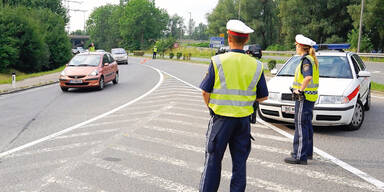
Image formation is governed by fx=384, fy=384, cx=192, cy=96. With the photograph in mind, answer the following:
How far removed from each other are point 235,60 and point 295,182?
2.09 metres

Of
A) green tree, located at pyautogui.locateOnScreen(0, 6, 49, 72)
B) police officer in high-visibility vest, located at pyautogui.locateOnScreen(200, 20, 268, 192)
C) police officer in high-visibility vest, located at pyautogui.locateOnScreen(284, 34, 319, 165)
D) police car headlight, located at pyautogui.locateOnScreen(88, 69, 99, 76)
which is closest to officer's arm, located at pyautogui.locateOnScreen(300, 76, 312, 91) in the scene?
police officer in high-visibility vest, located at pyautogui.locateOnScreen(284, 34, 319, 165)

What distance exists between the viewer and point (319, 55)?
8.91 metres

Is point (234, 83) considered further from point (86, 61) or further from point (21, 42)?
point (21, 42)

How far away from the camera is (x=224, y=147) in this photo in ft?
11.6

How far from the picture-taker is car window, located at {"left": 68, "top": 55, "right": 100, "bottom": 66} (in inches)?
640

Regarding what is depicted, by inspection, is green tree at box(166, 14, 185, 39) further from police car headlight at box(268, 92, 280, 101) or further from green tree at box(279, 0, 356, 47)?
police car headlight at box(268, 92, 280, 101)

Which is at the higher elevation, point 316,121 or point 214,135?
point 214,135

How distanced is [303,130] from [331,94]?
2.19 metres

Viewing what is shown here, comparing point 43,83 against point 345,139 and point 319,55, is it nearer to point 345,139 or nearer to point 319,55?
point 319,55

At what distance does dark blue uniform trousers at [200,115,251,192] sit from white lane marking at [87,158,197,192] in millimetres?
896

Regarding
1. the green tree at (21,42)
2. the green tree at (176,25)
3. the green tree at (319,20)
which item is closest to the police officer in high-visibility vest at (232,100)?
the green tree at (21,42)

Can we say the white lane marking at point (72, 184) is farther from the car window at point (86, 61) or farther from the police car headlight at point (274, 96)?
the car window at point (86, 61)

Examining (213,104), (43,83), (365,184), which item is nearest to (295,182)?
(365,184)

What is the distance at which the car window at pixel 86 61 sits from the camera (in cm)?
1627
